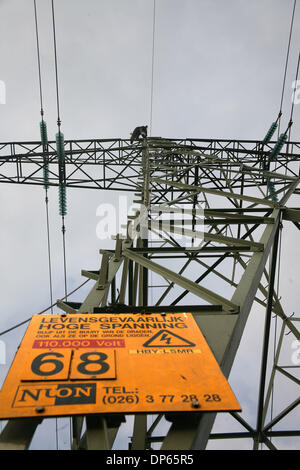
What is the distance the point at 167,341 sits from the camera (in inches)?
115

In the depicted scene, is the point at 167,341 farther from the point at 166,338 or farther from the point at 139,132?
the point at 139,132

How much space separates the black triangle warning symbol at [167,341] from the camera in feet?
9.38

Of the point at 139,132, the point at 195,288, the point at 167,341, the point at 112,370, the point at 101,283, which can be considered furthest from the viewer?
the point at 139,132

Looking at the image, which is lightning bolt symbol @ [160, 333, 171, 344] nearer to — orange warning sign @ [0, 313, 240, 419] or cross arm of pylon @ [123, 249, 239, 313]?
orange warning sign @ [0, 313, 240, 419]

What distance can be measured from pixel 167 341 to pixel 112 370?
1.98 feet

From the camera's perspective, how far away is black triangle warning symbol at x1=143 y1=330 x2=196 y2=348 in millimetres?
2859

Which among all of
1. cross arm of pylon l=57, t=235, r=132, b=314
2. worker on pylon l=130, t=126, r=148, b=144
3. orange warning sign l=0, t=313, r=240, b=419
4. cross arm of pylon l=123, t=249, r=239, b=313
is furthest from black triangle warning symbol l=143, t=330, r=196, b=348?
worker on pylon l=130, t=126, r=148, b=144

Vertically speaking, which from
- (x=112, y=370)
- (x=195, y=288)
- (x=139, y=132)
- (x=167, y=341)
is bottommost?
(x=112, y=370)

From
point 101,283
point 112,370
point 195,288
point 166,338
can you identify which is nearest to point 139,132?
point 101,283

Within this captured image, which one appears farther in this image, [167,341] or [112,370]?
[167,341]

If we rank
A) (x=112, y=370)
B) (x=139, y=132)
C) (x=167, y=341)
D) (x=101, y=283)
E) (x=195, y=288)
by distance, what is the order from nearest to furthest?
1. (x=112, y=370)
2. (x=167, y=341)
3. (x=195, y=288)
4. (x=101, y=283)
5. (x=139, y=132)

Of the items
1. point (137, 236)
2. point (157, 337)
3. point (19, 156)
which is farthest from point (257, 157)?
point (157, 337)
